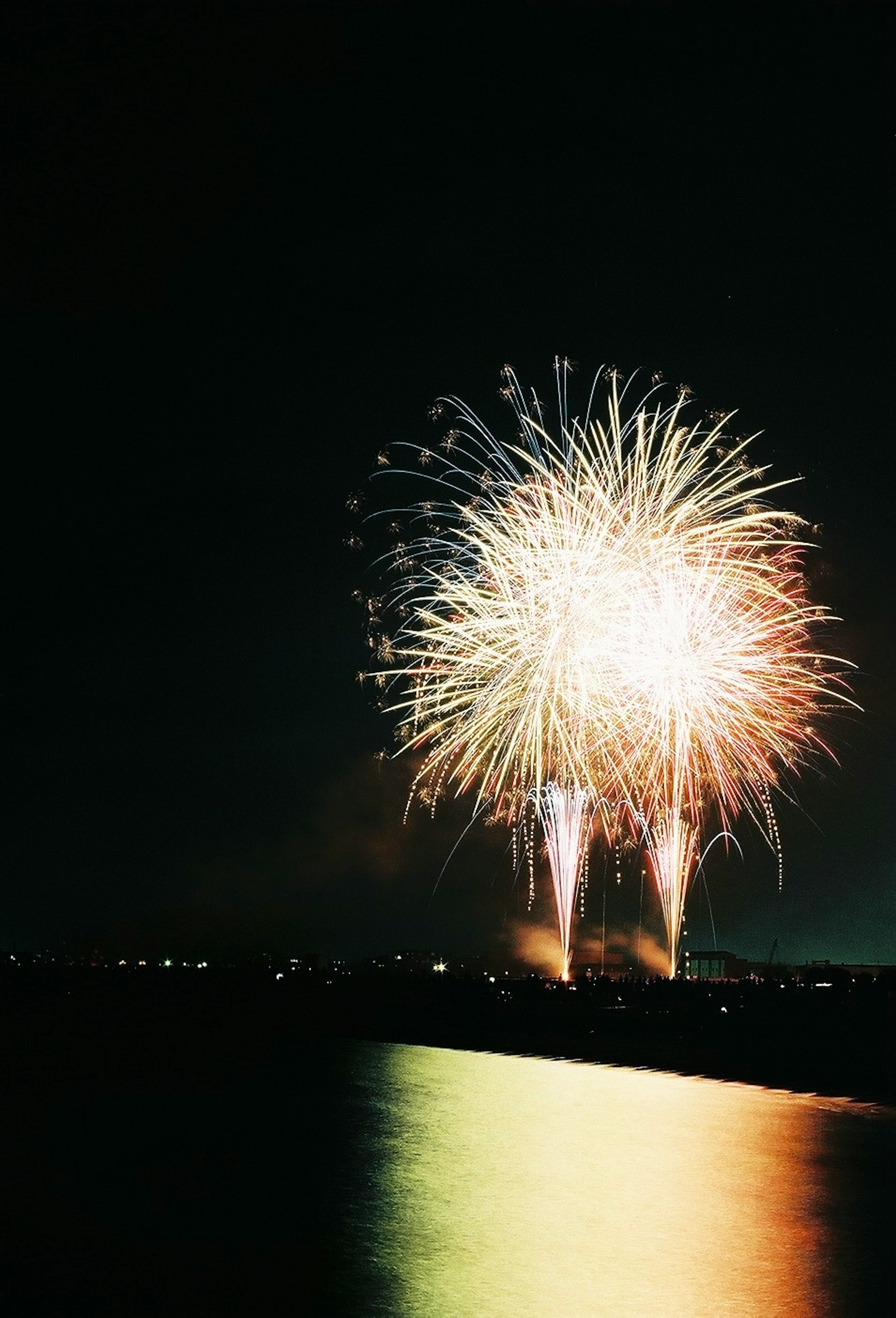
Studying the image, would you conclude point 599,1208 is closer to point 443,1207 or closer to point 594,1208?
point 594,1208

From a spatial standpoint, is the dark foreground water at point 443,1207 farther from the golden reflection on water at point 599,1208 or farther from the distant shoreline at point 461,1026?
the distant shoreline at point 461,1026

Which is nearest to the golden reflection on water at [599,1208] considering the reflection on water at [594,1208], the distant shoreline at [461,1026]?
the reflection on water at [594,1208]

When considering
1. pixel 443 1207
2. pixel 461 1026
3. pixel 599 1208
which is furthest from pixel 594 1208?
pixel 461 1026

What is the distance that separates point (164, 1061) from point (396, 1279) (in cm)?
1580

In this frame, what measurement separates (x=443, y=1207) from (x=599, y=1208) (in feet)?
3.74

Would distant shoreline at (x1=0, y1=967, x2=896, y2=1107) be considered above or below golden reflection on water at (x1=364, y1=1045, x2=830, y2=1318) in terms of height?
above

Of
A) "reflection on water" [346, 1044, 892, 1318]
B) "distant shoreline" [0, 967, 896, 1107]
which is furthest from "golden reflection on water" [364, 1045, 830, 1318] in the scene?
"distant shoreline" [0, 967, 896, 1107]

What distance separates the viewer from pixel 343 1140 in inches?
476

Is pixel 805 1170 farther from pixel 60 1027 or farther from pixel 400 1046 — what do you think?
pixel 60 1027

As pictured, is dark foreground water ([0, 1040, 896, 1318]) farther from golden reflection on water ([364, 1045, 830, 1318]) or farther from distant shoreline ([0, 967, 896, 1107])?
distant shoreline ([0, 967, 896, 1107])

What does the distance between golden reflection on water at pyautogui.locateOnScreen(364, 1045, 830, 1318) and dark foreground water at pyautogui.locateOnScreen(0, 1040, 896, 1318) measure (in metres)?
0.03

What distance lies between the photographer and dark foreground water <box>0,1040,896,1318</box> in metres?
6.48

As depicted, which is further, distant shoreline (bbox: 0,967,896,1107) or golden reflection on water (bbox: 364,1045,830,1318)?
distant shoreline (bbox: 0,967,896,1107)

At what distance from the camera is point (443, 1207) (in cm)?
879
